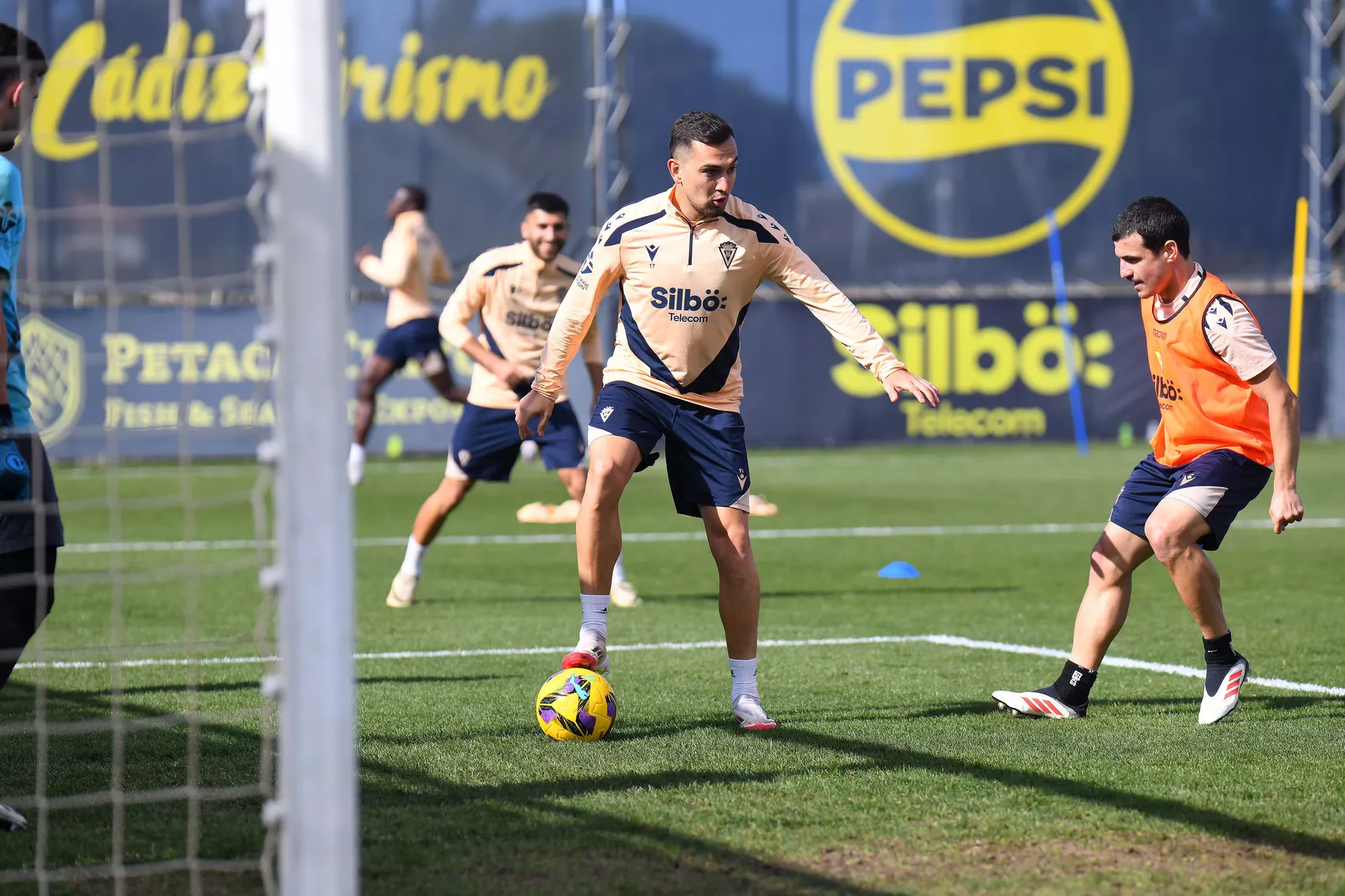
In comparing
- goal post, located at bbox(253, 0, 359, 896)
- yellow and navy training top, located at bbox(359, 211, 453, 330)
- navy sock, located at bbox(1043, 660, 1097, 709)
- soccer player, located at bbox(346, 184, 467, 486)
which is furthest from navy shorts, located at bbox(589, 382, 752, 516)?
yellow and navy training top, located at bbox(359, 211, 453, 330)

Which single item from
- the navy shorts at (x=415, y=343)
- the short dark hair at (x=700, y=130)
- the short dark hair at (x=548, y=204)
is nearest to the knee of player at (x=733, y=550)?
the short dark hair at (x=700, y=130)

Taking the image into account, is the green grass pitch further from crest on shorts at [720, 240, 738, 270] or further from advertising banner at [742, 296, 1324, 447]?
advertising banner at [742, 296, 1324, 447]

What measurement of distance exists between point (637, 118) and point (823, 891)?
1792 cm

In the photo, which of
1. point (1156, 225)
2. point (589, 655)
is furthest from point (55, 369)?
point (1156, 225)

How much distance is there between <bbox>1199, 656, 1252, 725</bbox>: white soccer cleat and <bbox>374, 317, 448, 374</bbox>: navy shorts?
30.6 ft

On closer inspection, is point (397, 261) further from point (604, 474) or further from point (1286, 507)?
point (1286, 507)

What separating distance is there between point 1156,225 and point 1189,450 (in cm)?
79

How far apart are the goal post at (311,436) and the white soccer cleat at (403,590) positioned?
5.59 metres

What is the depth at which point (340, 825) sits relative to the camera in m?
2.84

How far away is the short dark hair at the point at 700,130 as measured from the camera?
5.22m

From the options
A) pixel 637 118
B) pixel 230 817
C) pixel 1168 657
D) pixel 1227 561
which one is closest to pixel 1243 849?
pixel 230 817

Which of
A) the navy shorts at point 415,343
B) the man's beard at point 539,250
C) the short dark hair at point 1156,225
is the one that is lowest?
the navy shorts at point 415,343

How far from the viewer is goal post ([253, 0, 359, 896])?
9.39ft

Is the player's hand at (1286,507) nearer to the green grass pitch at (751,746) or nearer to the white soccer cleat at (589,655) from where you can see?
the green grass pitch at (751,746)
